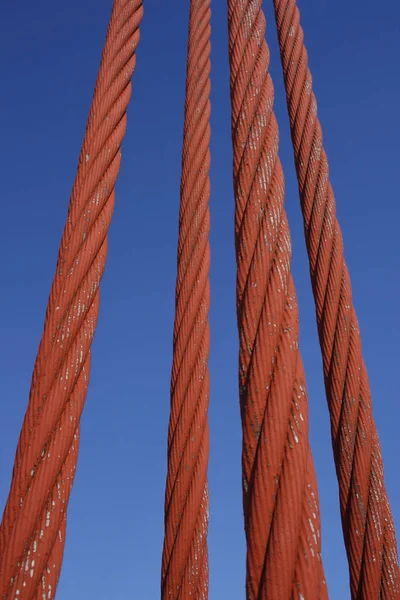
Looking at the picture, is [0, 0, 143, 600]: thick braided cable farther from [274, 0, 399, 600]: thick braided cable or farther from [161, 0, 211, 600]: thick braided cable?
[274, 0, 399, 600]: thick braided cable

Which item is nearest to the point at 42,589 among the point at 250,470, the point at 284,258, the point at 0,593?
the point at 0,593

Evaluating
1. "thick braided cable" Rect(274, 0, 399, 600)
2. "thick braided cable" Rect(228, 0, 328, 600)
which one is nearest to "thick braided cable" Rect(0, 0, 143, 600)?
"thick braided cable" Rect(228, 0, 328, 600)

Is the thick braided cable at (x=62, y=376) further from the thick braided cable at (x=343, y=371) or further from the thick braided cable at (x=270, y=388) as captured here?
the thick braided cable at (x=343, y=371)

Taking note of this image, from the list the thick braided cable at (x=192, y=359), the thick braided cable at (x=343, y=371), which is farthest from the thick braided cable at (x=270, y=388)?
the thick braided cable at (x=192, y=359)

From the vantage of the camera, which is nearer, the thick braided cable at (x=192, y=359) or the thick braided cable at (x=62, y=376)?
the thick braided cable at (x=62, y=376)

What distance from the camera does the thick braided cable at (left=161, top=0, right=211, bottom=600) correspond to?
5.14ft

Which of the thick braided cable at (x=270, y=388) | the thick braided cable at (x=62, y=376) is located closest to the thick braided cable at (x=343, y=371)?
the thick braided cable at (x=270, y=388)

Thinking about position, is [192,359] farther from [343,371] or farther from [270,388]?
[270,388]

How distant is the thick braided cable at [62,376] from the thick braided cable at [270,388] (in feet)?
1.12

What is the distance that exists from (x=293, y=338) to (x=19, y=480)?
0.61 m

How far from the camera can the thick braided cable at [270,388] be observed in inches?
43.2

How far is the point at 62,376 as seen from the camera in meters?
1.30

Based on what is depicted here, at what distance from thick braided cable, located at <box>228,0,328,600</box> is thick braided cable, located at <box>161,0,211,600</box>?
1.38ft

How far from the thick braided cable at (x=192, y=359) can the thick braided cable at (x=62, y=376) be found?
399 mm
